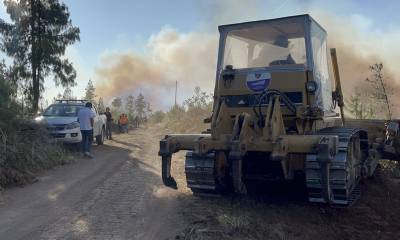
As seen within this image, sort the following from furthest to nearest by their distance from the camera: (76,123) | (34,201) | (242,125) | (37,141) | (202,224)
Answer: (76,123) < (37,141) < (34,201) < (242,125) < (202,224)

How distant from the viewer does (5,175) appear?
365 inches

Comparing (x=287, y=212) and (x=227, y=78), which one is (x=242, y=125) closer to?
(x=227, y=78)

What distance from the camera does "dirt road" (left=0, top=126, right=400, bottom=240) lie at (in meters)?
6.06

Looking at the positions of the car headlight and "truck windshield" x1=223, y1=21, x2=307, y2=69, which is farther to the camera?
the car headlight

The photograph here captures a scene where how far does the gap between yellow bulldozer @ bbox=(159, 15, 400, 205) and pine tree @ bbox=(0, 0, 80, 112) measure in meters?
15.8

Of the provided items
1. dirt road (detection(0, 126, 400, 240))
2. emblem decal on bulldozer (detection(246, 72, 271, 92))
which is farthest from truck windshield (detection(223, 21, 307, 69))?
dirt road (detection(0, 126, 400, 240))

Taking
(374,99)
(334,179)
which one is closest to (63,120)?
(334,179)

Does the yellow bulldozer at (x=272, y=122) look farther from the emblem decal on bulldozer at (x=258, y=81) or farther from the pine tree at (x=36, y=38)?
the pine tree at (x=36, y=38)

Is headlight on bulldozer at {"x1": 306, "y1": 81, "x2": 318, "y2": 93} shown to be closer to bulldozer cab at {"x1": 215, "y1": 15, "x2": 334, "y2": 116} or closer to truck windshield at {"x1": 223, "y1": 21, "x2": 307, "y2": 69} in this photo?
bulldozer cab at {"x1": 215, "y1": 15, "x2": 334, "y2": 116}

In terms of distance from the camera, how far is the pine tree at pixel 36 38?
21.5m

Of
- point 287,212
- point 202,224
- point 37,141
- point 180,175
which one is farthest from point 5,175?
point 287,212

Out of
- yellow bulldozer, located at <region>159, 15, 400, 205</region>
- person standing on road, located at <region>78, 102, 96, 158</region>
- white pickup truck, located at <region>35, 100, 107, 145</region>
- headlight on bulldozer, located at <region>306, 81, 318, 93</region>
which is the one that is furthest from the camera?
white pickup truck, located at <region>35, 100, 107, 145</region>

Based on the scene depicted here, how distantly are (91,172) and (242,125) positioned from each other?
18.4 feet

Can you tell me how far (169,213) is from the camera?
23.0 feet
